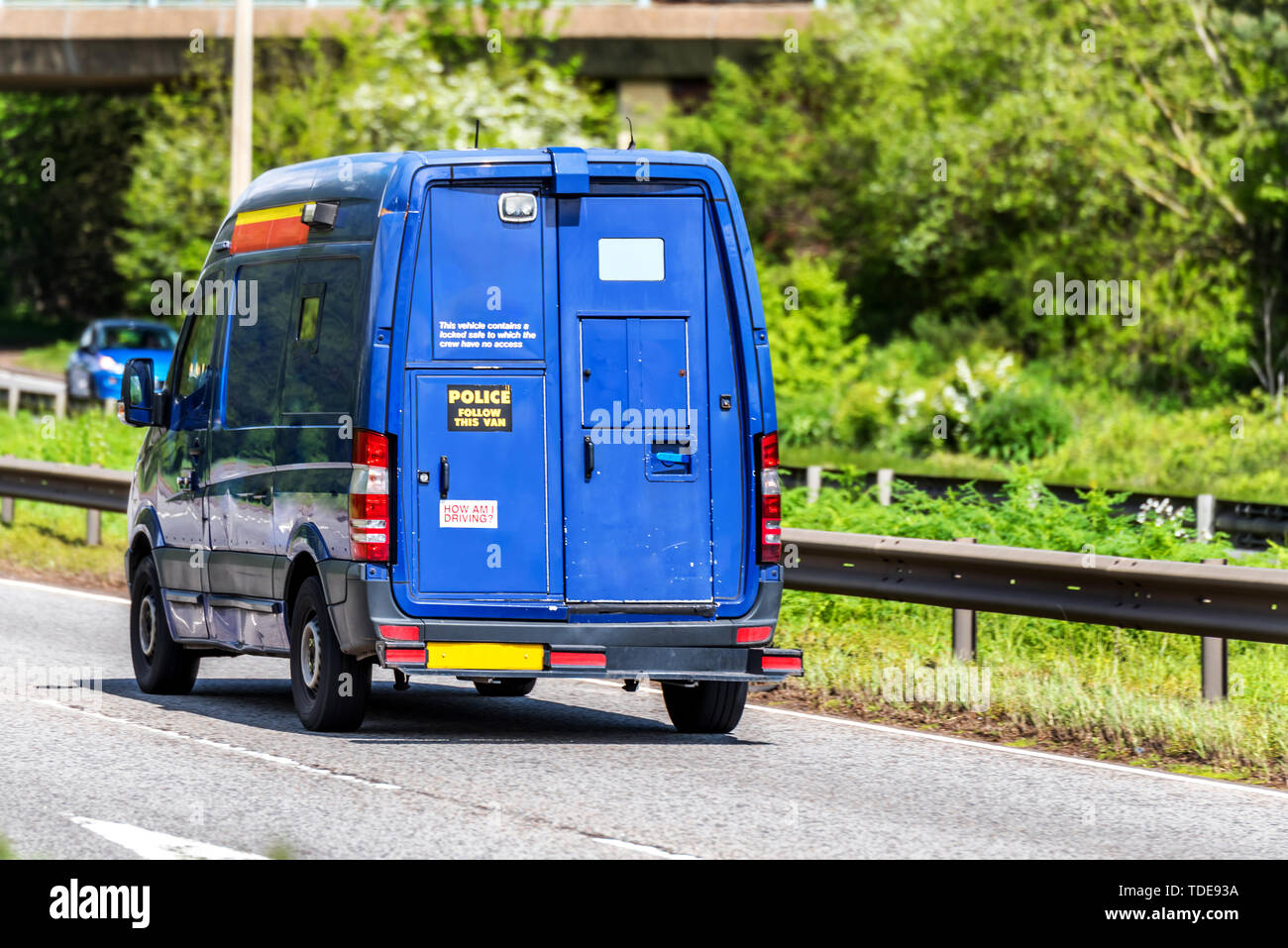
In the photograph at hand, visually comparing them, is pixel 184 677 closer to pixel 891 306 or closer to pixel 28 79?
pixel 891 306

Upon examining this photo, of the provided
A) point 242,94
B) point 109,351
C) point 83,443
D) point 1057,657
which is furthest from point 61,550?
point 109,351

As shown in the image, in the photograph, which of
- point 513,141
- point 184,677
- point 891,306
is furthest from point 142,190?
point 184,677

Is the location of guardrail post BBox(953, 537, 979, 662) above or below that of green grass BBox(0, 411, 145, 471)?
below

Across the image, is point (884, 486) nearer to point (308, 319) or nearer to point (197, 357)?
point (197, 357)

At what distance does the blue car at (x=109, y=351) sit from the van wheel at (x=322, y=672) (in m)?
25.4

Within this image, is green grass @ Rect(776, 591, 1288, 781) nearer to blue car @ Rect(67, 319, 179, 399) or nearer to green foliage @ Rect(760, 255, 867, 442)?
green foliage @ Rect(760, 255, 867, 442)

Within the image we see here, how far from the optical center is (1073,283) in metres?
34.4

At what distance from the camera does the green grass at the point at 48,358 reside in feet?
172

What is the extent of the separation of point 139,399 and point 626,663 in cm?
353

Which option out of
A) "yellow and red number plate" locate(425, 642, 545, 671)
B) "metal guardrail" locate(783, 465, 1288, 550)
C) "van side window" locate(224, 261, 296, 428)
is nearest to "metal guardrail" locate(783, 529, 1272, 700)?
"yellow and red number plate" locate(425, 642, 545, 671)

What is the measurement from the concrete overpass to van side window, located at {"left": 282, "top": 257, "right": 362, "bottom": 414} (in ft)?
105

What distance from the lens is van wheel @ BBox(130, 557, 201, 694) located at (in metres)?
11.6

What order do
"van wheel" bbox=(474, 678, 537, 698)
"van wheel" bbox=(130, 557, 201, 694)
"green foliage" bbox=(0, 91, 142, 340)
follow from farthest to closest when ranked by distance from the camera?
"green foliage" bbox=(0, 91, 142, 340) < "van wheel" bbox=(474, 678, 537, 698) < "van wheel" bbox=(130, 557, 201, 694)
